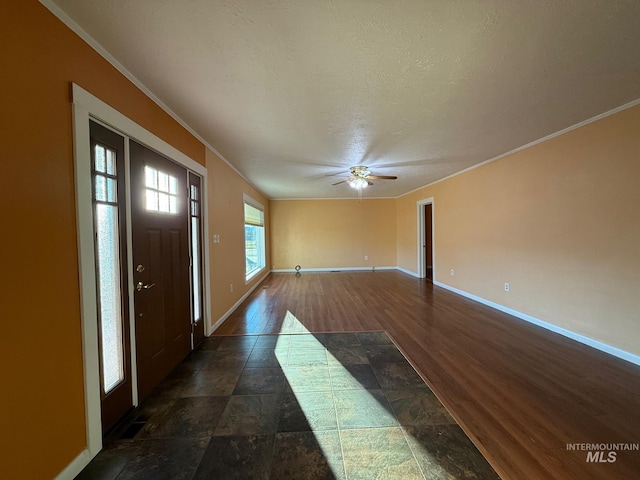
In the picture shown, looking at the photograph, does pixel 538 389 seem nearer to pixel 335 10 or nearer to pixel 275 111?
pixel 335 10

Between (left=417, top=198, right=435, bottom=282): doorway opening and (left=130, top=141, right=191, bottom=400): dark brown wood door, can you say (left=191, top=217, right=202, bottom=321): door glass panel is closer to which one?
(left=130, top=141, right=191, bottom=400): dark brown wood door

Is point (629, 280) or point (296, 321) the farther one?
point (296, 321)

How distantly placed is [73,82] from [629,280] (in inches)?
183

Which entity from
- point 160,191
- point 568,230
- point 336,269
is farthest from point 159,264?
point 336,269

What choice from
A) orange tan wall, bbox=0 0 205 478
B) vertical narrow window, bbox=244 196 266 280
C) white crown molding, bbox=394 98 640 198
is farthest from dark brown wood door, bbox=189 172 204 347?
white crown molding, bbox=394 98 640 198

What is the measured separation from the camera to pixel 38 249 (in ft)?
3.74

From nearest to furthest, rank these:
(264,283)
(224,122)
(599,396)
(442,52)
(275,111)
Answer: (442,52) < (599,396) < (275,111) < (224,122) < (264,283)

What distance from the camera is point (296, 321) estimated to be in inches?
141

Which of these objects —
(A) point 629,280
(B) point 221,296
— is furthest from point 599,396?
(B) point 221,296

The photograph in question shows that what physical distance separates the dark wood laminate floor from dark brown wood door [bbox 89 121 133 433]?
1.52m

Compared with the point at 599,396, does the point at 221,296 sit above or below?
above

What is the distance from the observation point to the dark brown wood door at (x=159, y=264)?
188 centimetres

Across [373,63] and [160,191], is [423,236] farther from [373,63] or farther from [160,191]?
[160,191]

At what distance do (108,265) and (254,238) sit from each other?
191 inches
